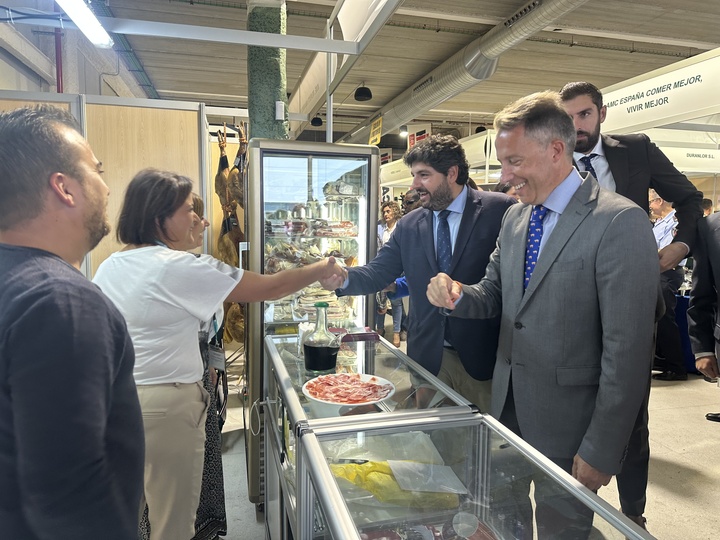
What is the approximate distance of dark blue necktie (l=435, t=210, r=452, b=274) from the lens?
2355 millimetres

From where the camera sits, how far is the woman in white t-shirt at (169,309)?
1.77 metres

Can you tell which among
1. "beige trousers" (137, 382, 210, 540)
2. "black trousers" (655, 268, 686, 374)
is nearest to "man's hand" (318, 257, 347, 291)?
"beige trousers" (137, 382, 210, 540)

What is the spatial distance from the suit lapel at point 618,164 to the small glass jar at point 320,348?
1.42 metres

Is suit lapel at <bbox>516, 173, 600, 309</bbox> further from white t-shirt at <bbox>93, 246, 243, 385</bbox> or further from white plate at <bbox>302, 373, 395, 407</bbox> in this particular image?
Result: white t-shirt at <bbox>93, 246, 243, 385</bbox>

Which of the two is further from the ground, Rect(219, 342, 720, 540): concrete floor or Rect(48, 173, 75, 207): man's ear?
Rect(48, 173, 75, 207): man's ear

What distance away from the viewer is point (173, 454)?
1.93 metres

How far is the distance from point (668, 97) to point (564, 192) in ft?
12.2

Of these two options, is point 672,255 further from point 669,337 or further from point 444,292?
point 669,337

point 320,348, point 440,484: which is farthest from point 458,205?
point 440,484

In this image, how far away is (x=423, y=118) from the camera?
487 inches

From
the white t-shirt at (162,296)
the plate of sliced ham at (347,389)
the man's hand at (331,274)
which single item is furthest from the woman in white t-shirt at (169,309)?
the plate of sliced ham at (347,389)

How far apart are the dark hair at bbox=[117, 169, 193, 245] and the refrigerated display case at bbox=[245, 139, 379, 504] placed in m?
0.90

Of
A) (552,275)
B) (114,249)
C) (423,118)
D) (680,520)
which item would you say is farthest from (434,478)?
(423,118)

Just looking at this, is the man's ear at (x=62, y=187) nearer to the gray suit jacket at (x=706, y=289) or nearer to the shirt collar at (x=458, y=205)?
the shirt collar at (x=458, y=205)
